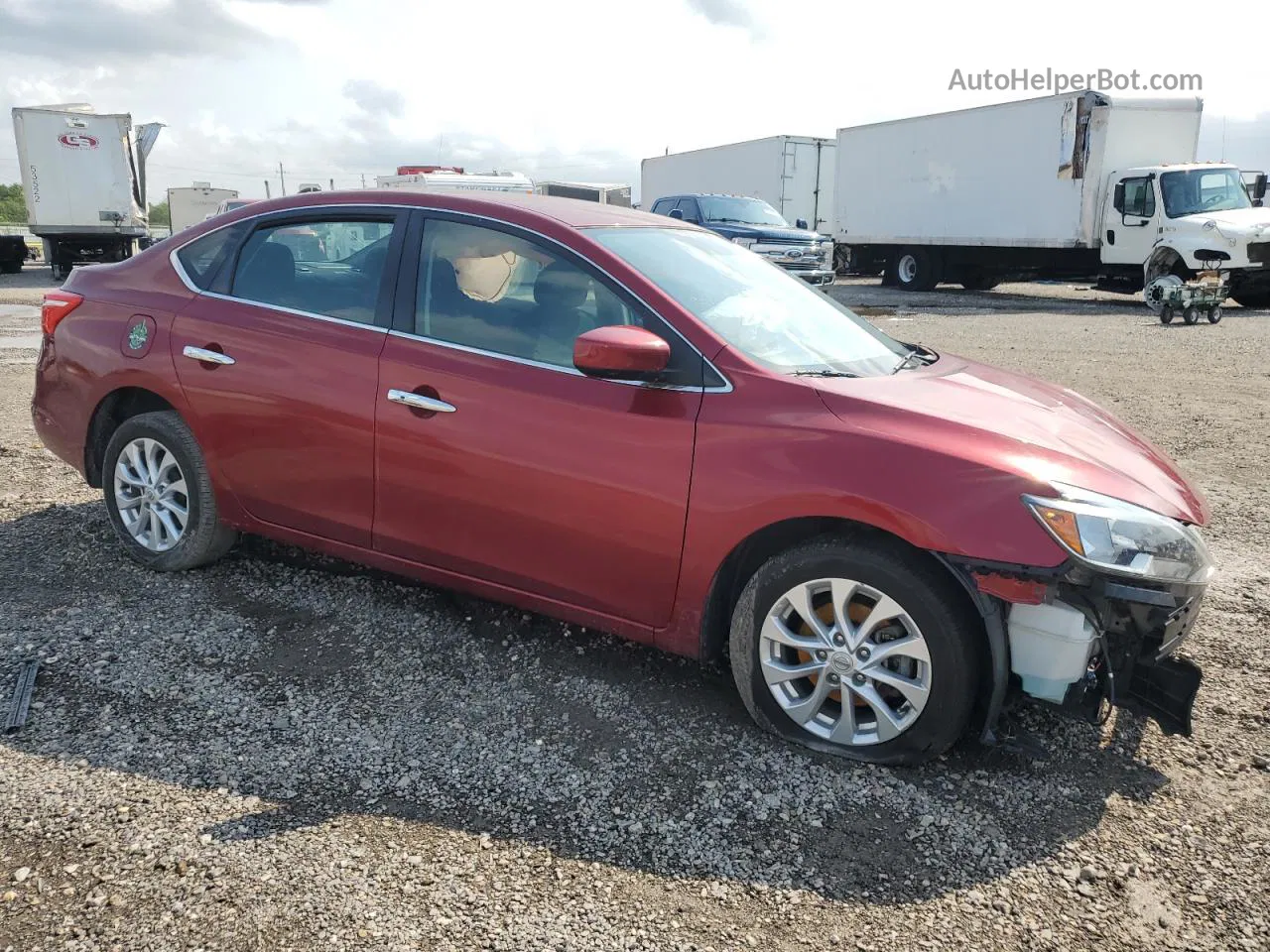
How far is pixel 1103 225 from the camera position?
19.0m

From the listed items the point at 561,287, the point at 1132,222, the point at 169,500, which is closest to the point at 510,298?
the point at 561,287

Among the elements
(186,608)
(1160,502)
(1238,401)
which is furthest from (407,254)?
(1238,401)

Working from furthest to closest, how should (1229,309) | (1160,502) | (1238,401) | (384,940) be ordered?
(1229,309) < (1238,401) < (1160,502) < (384,940)

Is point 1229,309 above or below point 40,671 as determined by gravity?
above

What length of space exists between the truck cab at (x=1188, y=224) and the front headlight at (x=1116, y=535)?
54.5ft

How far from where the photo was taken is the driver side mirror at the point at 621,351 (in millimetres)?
3035

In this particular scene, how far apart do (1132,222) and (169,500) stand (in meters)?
18.4

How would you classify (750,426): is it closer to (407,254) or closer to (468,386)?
(468,386)

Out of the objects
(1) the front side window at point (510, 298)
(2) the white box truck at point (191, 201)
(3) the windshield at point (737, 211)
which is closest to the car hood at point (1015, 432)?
(1) the front side window at point (510, 298)

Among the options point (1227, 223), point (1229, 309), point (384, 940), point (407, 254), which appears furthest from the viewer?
point (1229, 309)

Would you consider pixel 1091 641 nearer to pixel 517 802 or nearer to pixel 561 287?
pixel 517 802

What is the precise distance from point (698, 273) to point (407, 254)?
3.57ft

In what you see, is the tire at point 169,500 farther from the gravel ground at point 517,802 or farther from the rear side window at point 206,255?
the rear side window at point 206,255

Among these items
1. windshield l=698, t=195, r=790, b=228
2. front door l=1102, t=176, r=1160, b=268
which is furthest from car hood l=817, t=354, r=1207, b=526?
front door l=1102, t=176, r=1160, b=268
